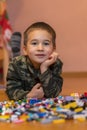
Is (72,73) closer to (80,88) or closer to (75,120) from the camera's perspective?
(80,88)

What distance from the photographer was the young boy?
1.24 m

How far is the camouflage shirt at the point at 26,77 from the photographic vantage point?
1.32 meters

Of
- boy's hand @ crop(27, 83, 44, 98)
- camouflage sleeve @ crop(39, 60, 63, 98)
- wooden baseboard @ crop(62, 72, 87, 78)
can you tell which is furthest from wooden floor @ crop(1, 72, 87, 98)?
boy's hand @ crop(27, 83, 44, 98)

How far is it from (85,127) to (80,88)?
165 centimetres

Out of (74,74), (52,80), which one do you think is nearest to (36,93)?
(52,80)

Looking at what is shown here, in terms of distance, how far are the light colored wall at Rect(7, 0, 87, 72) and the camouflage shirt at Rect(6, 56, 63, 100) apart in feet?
5.67

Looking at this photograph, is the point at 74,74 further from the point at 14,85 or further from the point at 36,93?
the point at 36,93

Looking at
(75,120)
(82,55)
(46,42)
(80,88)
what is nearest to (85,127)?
(75,120)

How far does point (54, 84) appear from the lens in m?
1.34

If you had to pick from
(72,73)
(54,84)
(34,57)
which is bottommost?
(72,73)

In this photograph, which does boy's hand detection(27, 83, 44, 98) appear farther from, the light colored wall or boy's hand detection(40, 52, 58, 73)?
the light colored wall

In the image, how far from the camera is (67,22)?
309cm

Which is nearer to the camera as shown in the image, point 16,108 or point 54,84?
point 16,108

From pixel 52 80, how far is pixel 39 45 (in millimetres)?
167
